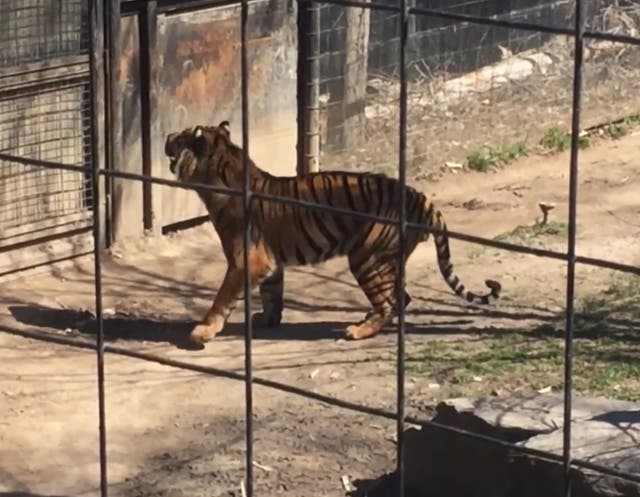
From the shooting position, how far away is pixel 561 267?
8.46m

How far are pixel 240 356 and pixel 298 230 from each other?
2.22 feet

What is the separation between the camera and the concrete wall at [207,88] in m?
8.92

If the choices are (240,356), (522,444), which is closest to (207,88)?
(240,356)

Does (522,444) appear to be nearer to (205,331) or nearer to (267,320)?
(205,331)

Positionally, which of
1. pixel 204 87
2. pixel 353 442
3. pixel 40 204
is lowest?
pixel 353 442

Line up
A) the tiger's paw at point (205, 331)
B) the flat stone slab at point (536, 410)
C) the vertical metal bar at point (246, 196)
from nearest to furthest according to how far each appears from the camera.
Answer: the vertical metal bar at point (246, 196) < the flat stone slab at point (536, 410) < the tiger's paw at point (205, 331)

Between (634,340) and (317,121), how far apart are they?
Answer: 116 inches

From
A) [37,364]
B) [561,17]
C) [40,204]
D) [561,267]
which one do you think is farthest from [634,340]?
[561,17]

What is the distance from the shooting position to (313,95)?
31.7ft

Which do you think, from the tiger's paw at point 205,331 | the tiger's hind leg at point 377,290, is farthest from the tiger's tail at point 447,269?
the tiger's paw at point 205,331

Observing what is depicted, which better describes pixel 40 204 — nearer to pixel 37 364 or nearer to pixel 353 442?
pixel 37 364

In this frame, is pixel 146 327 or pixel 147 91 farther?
pixel 147 91

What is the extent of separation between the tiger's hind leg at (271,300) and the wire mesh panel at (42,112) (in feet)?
4.05

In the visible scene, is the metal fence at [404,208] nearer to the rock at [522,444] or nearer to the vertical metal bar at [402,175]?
the vertical metal bar at [402,175]
